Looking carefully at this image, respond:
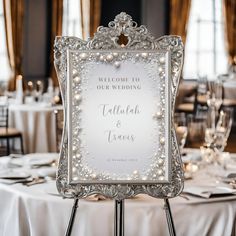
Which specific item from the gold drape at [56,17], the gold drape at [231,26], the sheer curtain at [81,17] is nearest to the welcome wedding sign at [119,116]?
the gold drape at [56,17]

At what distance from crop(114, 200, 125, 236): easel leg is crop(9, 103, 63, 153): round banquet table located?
165 inches

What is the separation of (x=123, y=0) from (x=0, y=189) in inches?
308

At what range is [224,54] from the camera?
1094 centimetres

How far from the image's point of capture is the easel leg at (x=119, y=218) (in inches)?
75.8

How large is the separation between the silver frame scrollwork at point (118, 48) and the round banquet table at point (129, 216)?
21cm

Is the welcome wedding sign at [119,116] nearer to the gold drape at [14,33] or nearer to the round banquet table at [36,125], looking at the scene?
the round banquet table at [36,125]

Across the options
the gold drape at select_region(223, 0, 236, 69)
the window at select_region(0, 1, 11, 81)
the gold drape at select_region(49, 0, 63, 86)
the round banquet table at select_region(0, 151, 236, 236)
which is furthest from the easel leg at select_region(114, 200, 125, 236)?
the gold drape at select_region(223, 0, 236, 69)

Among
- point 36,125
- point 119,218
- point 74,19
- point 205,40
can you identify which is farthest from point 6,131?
point 205,40

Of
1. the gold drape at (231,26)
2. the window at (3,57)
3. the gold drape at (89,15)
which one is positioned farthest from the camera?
the gold drape at (231,26)

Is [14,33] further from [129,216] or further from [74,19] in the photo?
[129,216]

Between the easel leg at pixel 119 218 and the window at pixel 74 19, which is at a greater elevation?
the window at pixel 74 19

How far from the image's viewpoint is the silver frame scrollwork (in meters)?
1.89

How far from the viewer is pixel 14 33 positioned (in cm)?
859

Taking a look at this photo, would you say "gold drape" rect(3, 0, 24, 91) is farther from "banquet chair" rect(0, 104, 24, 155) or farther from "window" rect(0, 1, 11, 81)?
"banquet chair" rect(0, 104, 24, 155)
